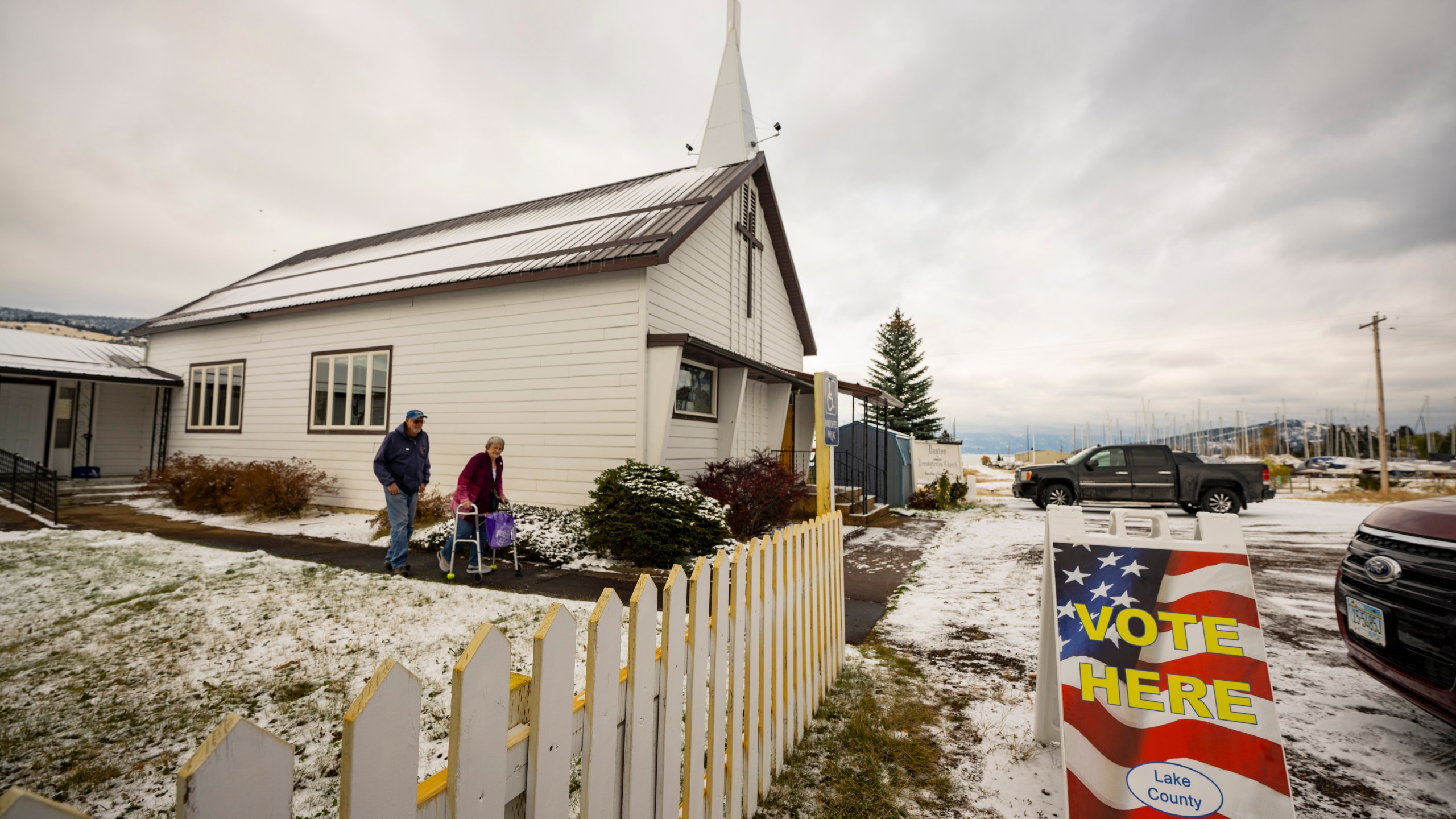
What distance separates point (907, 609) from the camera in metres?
5.61

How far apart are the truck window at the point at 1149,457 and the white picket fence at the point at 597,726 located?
46.9ft

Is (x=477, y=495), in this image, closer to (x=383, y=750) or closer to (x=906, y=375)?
(x=383, y=750)

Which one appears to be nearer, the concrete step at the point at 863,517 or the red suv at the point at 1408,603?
the red suv at the point at 1408,603

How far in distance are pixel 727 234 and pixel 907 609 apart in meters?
8.52

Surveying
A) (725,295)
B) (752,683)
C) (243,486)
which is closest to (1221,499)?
(725,295)

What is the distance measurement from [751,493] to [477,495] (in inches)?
155

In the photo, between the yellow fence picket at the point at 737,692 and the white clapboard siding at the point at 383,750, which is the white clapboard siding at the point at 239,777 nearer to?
the white clapboard siding at the point at 383,750

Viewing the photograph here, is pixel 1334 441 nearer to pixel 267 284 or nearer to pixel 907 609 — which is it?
pixel 907 609

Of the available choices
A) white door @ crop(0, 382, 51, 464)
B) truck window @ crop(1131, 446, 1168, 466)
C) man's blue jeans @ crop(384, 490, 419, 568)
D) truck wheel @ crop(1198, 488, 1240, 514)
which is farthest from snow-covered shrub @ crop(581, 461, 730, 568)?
white door @ crop(0, 382, 51, 464)

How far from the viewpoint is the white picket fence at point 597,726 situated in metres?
0.94

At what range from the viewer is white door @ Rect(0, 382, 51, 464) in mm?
14320

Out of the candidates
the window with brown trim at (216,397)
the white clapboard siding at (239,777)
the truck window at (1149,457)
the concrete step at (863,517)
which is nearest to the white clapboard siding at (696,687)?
the white clapboard siding at (239,777)

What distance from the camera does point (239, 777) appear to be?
902mm

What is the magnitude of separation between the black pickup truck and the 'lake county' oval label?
40.4 feet
